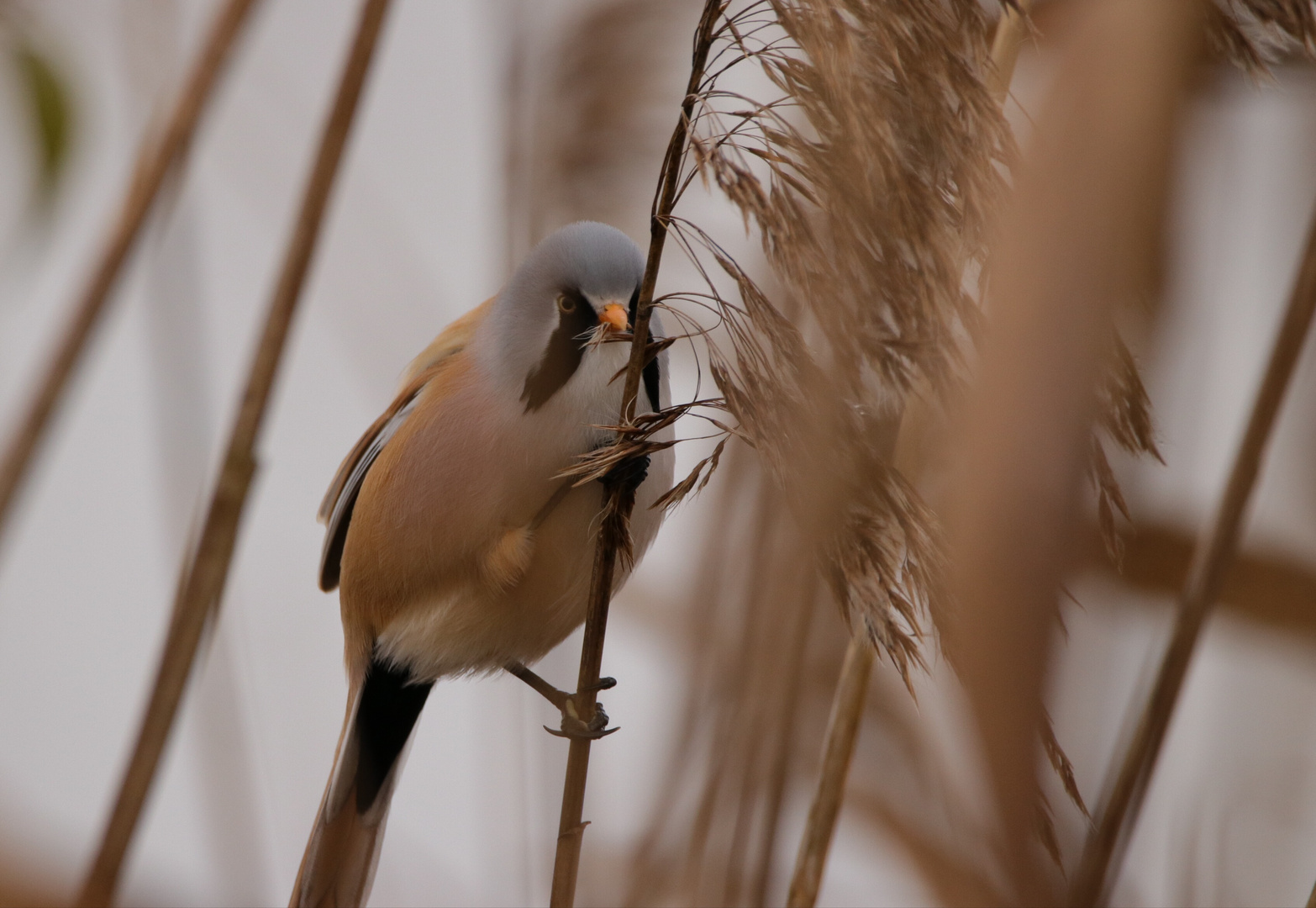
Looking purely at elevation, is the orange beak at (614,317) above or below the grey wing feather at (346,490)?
above

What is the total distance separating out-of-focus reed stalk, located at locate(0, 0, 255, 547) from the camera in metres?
1.18

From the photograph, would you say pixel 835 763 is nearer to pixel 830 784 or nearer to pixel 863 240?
pixel 830 784

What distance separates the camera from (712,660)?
Result: 4.77 ft

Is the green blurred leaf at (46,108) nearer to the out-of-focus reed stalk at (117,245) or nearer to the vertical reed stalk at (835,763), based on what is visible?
the out-of-focus reed stalk at (117,245)

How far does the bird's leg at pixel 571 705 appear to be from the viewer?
4.27 ft

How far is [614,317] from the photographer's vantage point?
4.72 feet

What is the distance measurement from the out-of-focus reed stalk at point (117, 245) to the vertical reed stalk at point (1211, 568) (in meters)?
1.13

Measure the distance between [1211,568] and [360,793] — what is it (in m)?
1.38

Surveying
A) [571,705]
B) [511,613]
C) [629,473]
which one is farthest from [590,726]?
[511,613]

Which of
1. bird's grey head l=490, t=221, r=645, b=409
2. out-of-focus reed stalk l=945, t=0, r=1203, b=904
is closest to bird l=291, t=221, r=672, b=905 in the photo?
bird's grey head l=490, t=221, r=645, b=409

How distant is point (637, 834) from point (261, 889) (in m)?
0.50

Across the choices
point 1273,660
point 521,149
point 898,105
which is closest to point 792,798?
point 1273,660

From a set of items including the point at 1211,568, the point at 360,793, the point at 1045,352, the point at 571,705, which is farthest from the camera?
the point at 360,793

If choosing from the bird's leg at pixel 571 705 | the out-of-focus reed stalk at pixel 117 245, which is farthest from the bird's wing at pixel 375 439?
the out-of-focus reed stalk at pixel 117 245
